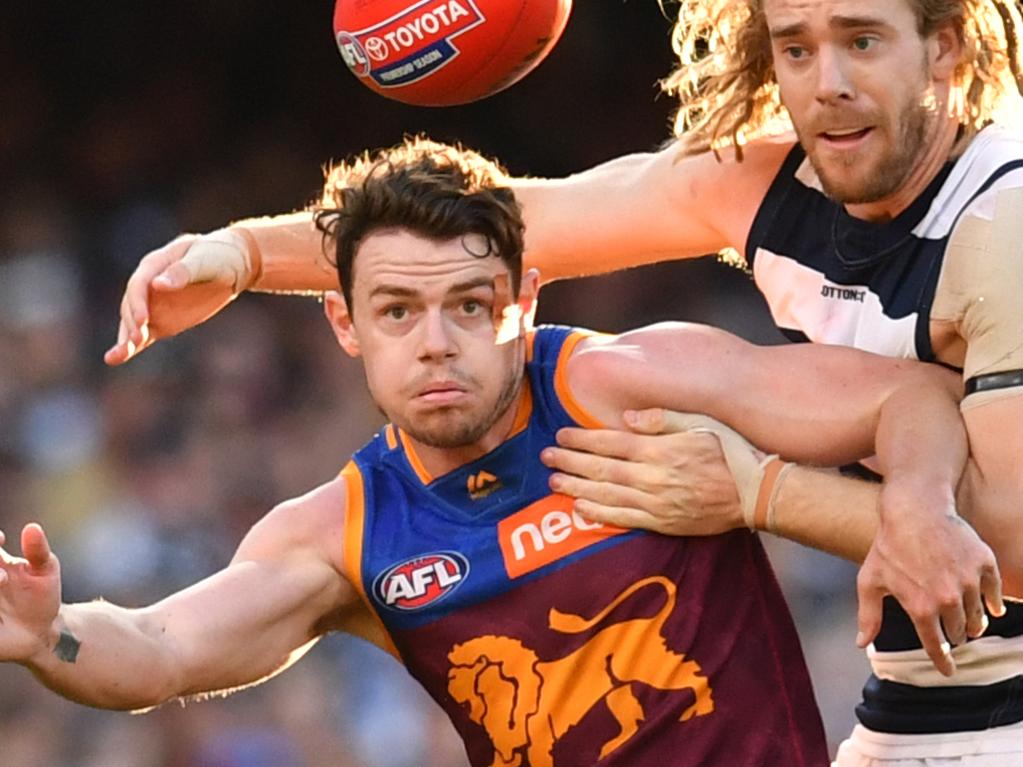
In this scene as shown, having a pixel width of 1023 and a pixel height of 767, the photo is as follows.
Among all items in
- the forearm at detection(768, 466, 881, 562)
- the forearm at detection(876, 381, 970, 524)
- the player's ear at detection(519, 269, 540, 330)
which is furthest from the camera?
the player's ear at detection(519, 269, 540, 330)

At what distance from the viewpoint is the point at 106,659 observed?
324 cm

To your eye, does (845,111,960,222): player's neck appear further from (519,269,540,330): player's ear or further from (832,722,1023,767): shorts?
(832,722,1023,767): shorts

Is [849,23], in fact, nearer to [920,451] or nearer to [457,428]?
[920,451]

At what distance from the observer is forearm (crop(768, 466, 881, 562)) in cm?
337

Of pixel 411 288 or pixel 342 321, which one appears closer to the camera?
pixel 411 288

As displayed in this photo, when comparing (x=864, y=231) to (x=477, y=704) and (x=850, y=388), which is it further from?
(x=477, y=704)

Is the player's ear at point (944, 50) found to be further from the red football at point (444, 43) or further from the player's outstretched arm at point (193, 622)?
the player's outstretched arm at point (193, 622)

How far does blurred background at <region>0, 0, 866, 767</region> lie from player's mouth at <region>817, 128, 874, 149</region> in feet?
14.4

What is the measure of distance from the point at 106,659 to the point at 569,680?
75 cm

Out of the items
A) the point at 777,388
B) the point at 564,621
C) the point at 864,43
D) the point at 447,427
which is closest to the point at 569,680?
the point at 564,621

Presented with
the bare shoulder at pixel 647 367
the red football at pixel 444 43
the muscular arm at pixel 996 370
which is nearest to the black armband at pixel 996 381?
the muscular arm at pixel 996 370

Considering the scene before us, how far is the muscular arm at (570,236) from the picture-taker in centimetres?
389

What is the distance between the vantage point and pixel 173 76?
29.8ft

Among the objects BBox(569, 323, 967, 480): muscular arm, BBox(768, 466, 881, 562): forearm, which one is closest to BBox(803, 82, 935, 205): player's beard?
BBox(569, 323, 967, 480): muscular arm
